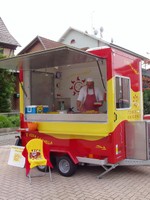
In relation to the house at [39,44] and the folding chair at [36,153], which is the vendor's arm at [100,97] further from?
the house at [39,44]

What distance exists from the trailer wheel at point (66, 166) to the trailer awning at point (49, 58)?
2.08 meters

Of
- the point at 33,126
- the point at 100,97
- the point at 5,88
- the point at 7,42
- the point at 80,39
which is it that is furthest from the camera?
the point at 80,39

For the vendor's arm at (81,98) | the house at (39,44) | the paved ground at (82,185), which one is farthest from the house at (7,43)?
the paved ground at (82,185)

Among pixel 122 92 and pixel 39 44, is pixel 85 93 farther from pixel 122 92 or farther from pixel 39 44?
pixel 39 44

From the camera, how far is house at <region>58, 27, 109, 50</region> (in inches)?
1262

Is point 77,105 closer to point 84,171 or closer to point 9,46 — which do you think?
point 84,171

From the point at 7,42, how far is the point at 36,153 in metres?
17.5

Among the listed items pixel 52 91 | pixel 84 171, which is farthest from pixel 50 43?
pixel 84 171

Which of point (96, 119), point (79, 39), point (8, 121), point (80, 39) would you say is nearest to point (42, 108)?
point (96, 119)

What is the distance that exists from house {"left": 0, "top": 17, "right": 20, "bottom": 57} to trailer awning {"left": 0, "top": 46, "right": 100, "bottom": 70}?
15.9m

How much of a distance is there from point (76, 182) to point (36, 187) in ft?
2.54

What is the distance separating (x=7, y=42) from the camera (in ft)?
72.9

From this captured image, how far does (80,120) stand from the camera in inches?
239

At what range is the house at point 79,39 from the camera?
3207cm
